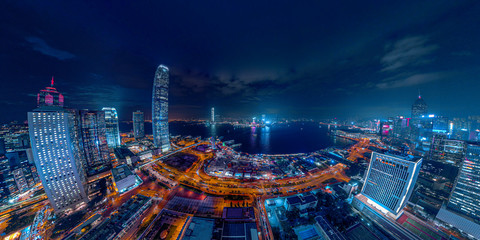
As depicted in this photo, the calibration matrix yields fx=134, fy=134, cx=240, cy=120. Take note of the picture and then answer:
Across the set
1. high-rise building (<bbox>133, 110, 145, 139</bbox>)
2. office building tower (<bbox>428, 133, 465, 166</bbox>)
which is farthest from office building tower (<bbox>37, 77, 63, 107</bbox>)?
office building tower (<bbox>428, 133, 465, 166</bbox>)

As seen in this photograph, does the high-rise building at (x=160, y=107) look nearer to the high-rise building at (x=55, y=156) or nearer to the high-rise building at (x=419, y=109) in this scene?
the high-rise building at (x=55, y=156)

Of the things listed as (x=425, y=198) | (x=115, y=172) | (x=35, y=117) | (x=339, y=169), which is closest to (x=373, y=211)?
(x=425, y=198)

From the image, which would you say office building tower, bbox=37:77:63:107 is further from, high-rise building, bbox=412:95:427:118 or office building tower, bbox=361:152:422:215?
high-rise building, bbox=412:95:427:118

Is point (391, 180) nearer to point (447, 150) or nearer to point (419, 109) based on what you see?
point (447, 150)

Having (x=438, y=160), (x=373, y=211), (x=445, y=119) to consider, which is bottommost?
(x=373, y=211)

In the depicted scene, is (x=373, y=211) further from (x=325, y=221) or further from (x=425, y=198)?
(x=425, y=198)
